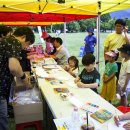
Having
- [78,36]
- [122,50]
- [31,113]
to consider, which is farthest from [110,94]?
[78,36]

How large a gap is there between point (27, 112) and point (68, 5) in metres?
3.33

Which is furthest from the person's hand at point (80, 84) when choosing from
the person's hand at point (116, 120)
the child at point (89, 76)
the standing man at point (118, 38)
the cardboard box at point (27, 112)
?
the standing man at point (118, 38)

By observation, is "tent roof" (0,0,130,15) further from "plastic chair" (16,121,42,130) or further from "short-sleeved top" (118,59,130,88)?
"plastic chair" (16,121,42,130)

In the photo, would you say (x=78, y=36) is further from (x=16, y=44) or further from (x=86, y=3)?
(x=16, y=44)

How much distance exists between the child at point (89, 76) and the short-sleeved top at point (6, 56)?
3.69 ft

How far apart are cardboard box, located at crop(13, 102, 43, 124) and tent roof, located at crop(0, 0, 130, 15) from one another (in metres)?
2.63

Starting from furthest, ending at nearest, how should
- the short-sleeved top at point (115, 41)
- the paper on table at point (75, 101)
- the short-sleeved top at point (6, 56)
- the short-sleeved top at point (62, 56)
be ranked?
the short-sleeved top at point (62, 56), the short-sleeved top at point (115, 41), the paper on table at point (75, 101), the short-sleeved top at point (6, 56)

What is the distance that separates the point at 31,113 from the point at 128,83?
5.42 ft

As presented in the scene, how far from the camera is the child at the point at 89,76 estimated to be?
3371mm

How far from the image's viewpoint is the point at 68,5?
5672 millimetres

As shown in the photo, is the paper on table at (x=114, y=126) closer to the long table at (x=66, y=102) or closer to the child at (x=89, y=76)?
the long table at (x=66, y=102)

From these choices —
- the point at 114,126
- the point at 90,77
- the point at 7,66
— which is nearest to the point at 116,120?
the point at 114,126

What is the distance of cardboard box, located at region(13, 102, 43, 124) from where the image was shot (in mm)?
2924

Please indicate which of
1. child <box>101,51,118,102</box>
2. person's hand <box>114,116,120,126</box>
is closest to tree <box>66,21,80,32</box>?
child <box>101,51,118,102</box>
